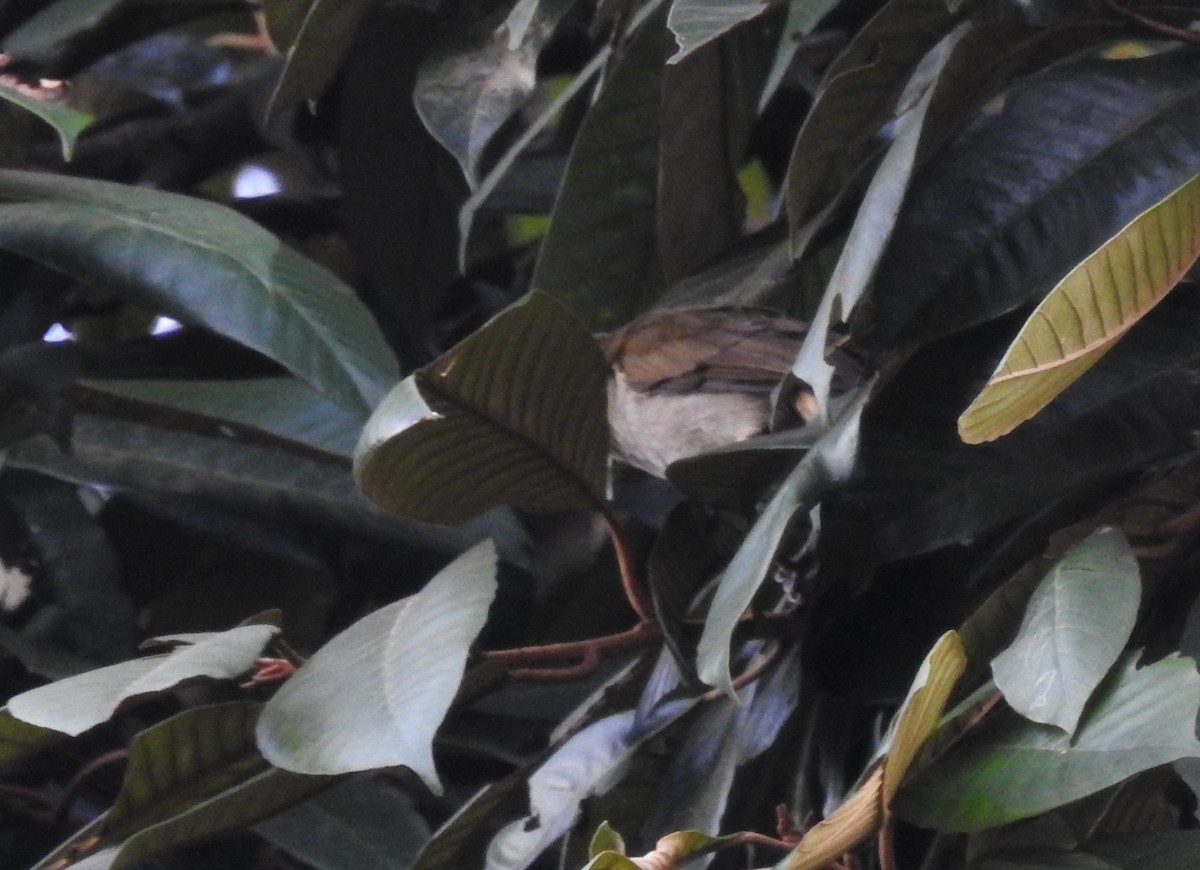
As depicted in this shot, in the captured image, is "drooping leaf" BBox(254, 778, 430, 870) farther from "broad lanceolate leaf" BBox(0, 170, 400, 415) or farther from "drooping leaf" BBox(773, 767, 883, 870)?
"drooping leaf" BBox(773, 767, 883, 870)

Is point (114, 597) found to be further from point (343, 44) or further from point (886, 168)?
point (886, 168)

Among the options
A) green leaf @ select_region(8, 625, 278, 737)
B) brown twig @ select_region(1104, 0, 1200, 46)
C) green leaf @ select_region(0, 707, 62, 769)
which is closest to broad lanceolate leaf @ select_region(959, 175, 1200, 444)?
brown twig @ select_region(1104, 0, 1200, 46)

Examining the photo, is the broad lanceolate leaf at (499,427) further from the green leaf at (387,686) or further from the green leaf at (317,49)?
the green leaf at (317,49)

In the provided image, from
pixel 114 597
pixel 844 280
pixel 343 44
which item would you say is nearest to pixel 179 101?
pixel 343 44

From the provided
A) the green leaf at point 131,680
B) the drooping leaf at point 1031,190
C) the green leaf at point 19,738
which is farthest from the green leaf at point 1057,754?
the green leaf at point 19,738

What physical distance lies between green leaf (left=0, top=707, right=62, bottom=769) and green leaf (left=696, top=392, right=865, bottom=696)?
0.34 m

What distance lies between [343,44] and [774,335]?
512 mm

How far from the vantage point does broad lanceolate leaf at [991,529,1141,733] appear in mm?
615

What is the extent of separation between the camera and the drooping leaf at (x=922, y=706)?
0.60 m

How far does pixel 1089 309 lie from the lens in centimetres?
60

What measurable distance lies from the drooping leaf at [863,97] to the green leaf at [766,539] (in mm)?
185

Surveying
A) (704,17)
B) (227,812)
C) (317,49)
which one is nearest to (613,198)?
(317,49)

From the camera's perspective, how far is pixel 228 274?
1.03 metres

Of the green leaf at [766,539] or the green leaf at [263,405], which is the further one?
the green leaf at [263,405]
